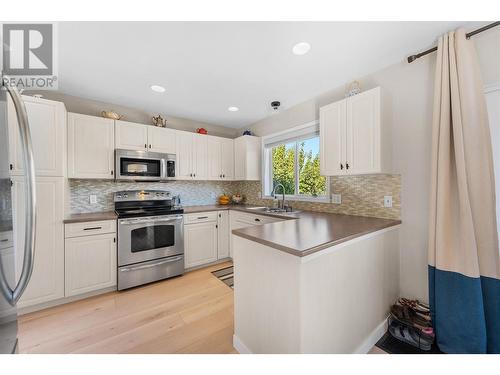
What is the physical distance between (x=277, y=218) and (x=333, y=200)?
71 centimetres

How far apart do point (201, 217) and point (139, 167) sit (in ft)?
3.70

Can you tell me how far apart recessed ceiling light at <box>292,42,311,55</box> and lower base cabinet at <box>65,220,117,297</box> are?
2663 mm

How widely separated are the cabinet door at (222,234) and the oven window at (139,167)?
1.16 meters

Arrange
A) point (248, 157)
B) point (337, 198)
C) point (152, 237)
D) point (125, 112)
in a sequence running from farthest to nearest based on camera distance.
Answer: point (248, 157) < point (125, 112) < point (152, 237) < point (337, 198)

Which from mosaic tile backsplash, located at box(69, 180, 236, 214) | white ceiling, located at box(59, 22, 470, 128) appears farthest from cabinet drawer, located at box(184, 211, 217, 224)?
white ceiling, located at box(59, 22, 470, 128)

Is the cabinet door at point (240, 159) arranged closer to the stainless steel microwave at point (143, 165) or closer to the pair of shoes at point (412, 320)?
the stainless steel microwave at point (143, 165)

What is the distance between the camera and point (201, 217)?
312 cm

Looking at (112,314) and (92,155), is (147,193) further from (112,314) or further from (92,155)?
(112,314)

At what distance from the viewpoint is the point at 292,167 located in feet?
10.6

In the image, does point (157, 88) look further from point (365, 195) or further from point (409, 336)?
point (409, 336)

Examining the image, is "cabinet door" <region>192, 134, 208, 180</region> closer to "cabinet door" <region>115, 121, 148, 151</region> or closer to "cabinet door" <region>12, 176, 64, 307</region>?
"cabinet door" <region>115, 121, 148, 151</region>

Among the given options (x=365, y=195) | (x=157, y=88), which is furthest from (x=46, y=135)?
(x=365, y=195)

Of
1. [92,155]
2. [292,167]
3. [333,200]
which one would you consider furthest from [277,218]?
[92,155]

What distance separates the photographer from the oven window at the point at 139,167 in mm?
2744
